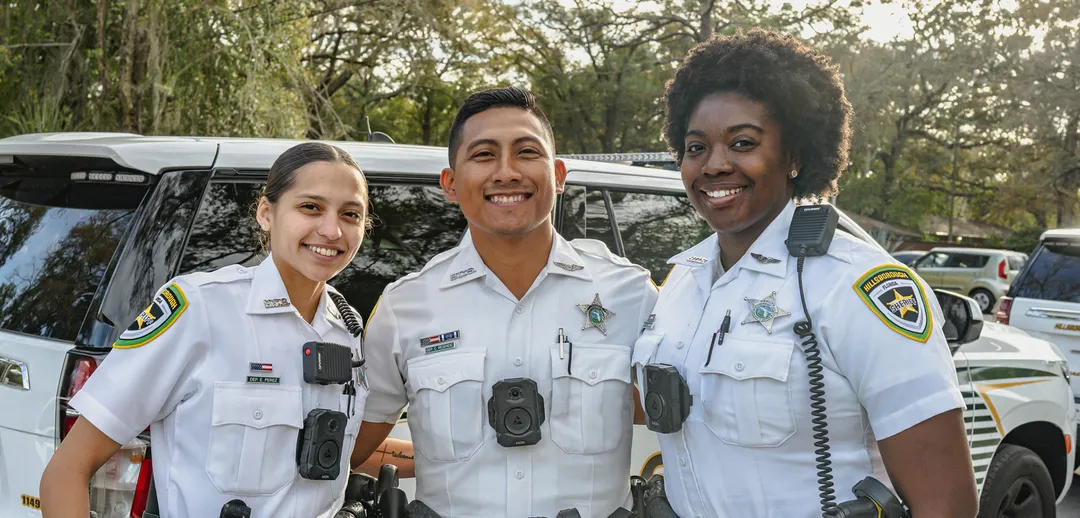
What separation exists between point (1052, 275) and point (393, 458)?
19.3 feet

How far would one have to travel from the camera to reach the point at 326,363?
2096 mm

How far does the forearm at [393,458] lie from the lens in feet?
8.49

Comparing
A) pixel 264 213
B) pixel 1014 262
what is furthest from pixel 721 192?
pixel 1014 262

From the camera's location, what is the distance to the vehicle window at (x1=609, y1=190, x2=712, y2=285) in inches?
139

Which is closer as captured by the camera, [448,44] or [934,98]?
[448,44]

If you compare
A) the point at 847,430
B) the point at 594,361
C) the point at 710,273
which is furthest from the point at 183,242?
the point at 847,430

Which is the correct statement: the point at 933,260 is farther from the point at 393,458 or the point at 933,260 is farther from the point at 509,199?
the point at 509,199

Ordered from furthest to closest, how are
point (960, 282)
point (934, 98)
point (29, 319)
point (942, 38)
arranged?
point (934, 98)
point (942, 38)
point (960, 282)
point (29, 319)

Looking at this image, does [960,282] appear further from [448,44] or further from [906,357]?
[906,357]

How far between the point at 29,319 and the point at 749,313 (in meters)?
2.01

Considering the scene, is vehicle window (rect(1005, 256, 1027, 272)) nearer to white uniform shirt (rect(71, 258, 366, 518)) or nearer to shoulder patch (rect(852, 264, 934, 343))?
shoulder patch (rect(852, 264, 934, 343))

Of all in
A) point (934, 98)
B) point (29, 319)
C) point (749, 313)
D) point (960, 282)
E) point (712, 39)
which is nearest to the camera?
point (749, 313)

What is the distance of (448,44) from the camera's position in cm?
1805

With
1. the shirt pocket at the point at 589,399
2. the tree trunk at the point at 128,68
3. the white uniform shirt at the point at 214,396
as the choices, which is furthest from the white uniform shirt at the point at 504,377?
the tree trunk at the point at 128,68
